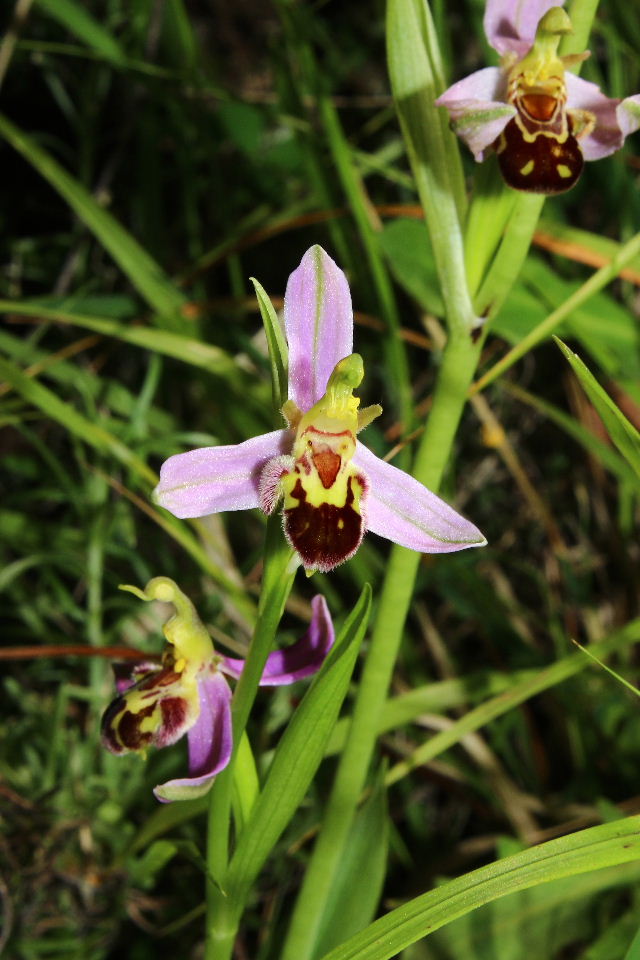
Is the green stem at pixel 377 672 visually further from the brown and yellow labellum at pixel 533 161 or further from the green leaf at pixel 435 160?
the brown and yellow labellum at pixel 533 161

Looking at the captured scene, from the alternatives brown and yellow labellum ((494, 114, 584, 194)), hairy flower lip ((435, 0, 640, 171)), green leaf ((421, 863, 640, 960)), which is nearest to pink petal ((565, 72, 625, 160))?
hairy flower lip ((435, 0, 640, 171))

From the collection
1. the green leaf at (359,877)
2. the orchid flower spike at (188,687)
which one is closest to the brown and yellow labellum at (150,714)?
the orchid flower spike at (188,687)

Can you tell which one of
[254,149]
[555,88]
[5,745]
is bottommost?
[5,745]

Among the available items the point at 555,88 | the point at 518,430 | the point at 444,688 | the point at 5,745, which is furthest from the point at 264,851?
the point at 518,430

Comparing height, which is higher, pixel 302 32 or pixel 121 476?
pixel 302 32

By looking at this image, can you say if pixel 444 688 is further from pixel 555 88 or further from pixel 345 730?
pixel 555 88

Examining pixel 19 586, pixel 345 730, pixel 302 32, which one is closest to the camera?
pixel 345 730

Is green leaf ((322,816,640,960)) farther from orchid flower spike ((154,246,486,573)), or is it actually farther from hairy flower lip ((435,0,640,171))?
hairy flower lip ((435,0,640,171))
